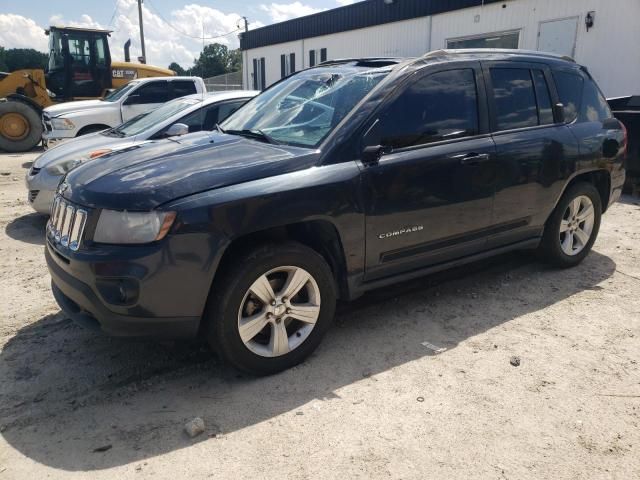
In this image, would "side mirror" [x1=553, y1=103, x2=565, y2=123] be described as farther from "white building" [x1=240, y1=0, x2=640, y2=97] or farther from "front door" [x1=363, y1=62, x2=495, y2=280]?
"white building" [x1=240, y1=0, x2=640, y2=97]

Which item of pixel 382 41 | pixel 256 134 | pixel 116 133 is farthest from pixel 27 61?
pixel 256 134

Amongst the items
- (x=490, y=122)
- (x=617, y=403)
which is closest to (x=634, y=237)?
(x=490, y=122)

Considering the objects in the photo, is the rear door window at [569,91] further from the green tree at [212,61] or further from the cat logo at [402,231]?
the green tree at [212,61]

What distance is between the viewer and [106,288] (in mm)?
2734

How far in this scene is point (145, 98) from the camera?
10516 millimetres

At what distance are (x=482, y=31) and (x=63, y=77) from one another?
12026mm

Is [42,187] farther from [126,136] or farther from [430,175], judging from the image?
[430,175]

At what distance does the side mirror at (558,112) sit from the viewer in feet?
14.8

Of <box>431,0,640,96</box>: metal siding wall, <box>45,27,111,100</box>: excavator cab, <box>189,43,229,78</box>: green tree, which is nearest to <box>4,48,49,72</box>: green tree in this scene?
<box>45,27,111,100</box>: excavator cab

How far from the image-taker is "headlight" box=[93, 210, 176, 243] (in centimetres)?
273

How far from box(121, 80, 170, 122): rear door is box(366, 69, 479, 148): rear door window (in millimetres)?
7919

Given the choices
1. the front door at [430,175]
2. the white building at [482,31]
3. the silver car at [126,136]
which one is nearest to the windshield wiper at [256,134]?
the front door at [430,175]

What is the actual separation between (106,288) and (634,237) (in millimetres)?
5864

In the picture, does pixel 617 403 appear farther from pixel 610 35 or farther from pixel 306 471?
pixel 610 35
